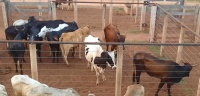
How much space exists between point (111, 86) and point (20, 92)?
3.14m

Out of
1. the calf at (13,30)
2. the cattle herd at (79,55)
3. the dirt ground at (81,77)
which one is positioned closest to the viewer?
the cattle herd at (79,55)

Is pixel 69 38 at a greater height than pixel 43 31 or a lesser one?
lesser

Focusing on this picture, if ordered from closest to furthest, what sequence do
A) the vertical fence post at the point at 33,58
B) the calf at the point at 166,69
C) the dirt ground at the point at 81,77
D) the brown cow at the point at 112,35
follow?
1. the vertical fence post at the point at 33,58
2. the calf at the point at 166,69
3. the dirt ground at the point at 81,77
4. the brown cow at the point at 112,35

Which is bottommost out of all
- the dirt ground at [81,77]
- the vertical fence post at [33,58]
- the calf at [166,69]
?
the dirt ground at [81,77]

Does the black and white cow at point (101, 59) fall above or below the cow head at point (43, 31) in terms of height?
below

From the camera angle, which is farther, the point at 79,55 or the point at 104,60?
the point at 79,55

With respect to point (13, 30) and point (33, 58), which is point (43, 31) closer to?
point (13, 30)

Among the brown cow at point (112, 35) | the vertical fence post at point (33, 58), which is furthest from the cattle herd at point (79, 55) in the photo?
the vertical fence post at point (33, 58)

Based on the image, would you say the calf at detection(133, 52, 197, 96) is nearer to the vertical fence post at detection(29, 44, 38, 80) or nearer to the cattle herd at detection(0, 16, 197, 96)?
the cattle herd at detection(0, 16, 197, 96)

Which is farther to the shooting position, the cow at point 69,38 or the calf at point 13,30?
the calf at point 13,30

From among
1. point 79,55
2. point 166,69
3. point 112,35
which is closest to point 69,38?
point 79,55

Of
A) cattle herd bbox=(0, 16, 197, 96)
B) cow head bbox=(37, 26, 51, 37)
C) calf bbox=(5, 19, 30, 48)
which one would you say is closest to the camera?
cattle herd bbox=(0, 16, 197, 96)

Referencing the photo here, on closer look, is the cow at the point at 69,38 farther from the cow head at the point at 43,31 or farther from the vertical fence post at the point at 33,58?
the vertical fence post at the point at 33,58

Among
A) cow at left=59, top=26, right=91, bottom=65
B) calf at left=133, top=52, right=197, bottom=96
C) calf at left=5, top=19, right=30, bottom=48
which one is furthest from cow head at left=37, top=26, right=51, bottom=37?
calf at left=133, top=52, right=197, bottom=96
